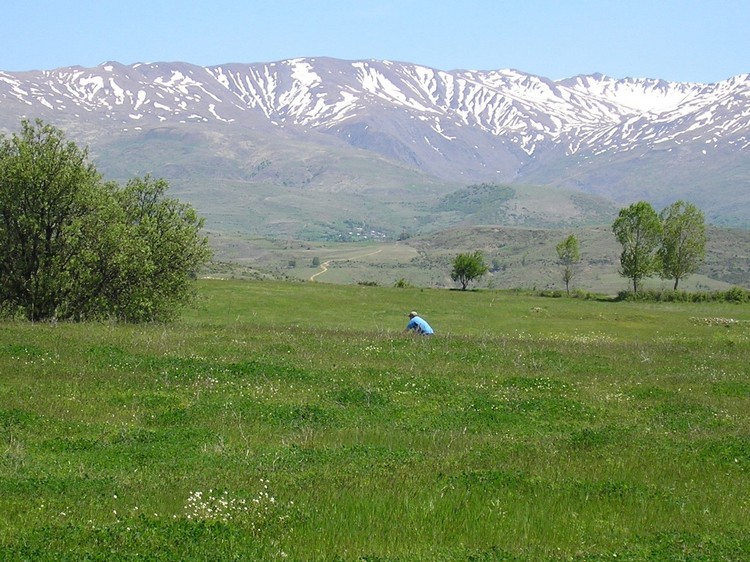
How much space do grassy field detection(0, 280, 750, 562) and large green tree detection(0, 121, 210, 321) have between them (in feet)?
19.6

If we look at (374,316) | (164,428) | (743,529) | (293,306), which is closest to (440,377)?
(164,428)

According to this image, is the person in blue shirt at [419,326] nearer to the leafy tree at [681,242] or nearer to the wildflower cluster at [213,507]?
the wildflower cluster at [213,507]

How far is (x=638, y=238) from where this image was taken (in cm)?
11206

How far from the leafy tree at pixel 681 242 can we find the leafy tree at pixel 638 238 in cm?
241

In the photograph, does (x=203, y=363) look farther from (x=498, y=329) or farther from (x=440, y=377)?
(x=498, y=329)

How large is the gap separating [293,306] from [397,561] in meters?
65.5

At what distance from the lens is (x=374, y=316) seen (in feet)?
229

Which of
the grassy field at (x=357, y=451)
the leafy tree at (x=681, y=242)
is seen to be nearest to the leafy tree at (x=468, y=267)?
the leafy tree at (x=681, y=242)

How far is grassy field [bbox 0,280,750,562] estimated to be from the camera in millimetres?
10109

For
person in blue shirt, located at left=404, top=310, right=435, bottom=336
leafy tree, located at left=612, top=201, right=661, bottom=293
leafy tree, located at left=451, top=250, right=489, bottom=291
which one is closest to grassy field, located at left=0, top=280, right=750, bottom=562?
person in blue shirt, located at left=404, top=310, right=435, bottom=336

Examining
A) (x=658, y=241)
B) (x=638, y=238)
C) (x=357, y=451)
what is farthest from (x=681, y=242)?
(x=357, y=451)

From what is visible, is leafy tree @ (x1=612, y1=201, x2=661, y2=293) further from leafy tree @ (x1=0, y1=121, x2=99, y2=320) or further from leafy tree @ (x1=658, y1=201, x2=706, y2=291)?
leafy tree @ (x1=0, y1=121, x2=99, y2=320)

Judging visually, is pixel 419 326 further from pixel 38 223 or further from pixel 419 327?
pixel 38 223

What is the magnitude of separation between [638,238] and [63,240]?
313 ft
